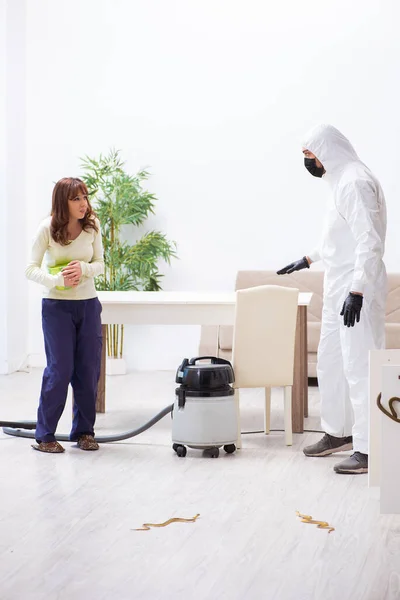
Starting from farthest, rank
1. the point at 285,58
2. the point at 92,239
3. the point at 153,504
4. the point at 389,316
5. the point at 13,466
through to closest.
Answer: the point at 285,58 → the point at 389,316 → the point at 92,239 → the point at 13,466 → the point at 153,504

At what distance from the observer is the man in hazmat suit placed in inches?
163


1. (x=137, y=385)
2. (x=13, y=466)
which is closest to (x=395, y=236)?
(x=137, y=385)

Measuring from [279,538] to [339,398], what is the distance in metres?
1.31

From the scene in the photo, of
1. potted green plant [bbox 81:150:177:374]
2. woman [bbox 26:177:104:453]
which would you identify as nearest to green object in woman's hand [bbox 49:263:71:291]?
woman [bbox 26:177:104:453]

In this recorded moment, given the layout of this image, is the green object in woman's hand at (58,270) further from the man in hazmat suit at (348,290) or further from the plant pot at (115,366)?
the plant pot at (115,366)

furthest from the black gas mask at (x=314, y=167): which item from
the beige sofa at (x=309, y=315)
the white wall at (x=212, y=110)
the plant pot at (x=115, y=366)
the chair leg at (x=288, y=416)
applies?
the plant pot at (x=115, y=366)

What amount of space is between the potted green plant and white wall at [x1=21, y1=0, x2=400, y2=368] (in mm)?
196

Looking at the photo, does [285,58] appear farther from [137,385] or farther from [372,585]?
[372,585]

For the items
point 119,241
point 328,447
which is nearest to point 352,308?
point 328,447

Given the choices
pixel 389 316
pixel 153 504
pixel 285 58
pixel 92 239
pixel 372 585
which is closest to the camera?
pixel 372 585

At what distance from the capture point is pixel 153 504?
369cm

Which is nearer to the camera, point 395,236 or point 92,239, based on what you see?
point 92,239

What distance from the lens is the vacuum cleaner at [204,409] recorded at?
4469 millimetres

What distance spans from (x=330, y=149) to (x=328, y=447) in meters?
1.43
